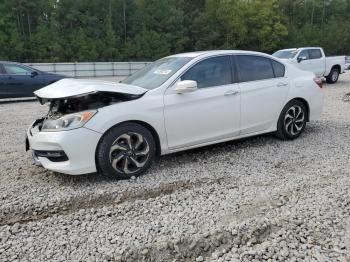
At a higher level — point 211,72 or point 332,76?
point 211,72

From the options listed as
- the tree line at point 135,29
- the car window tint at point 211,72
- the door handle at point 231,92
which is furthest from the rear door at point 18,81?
the tree line at point 135,29

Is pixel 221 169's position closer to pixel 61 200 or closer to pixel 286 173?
pixel 286 173

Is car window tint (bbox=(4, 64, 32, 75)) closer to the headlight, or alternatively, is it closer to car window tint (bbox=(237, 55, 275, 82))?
the headlight

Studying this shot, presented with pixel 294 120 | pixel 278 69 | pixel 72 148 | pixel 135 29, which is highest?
pixel 135 29

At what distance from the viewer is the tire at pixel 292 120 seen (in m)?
5.59

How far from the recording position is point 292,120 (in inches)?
225

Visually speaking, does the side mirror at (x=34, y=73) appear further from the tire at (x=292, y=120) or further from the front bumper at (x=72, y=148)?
the tire at (x=292, y=120)

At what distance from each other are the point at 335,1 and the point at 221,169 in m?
→ 71.7

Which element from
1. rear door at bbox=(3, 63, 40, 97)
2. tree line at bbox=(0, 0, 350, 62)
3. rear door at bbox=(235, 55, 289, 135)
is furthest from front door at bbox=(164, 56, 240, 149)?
tree line at bbox=(0, 0, 350, 62)

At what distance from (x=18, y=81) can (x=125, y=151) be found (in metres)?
8.27

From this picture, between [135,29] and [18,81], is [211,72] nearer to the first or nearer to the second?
[18,81]

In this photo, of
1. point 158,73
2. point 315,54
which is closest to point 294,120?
point 158,73

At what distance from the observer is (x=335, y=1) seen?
6456 centimetres

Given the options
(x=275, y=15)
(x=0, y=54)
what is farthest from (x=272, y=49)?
(x=0, y=54)
